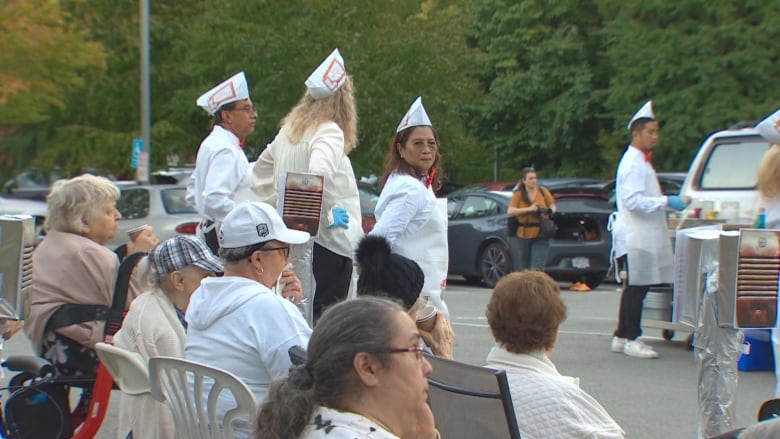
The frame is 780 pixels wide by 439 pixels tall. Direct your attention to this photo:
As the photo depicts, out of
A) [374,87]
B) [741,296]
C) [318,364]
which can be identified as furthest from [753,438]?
[374,87]

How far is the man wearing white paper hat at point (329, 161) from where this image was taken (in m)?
6.69

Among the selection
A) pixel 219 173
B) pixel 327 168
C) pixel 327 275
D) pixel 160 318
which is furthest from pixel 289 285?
pixel 219 173

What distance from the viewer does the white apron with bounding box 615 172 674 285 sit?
9.53 metres

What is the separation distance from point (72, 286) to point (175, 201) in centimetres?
1181

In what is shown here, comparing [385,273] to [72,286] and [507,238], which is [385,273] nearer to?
[72,286]

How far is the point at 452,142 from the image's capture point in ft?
86.8

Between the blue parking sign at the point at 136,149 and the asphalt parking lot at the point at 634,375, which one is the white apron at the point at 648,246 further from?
the blue parking sign at the point at 136,149

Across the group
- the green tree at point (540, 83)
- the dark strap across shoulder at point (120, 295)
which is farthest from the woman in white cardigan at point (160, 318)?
the green tree at point (540, 83)

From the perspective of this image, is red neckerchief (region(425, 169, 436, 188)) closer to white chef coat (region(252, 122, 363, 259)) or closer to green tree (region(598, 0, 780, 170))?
white chef coat (region(252, 122, 363, 259))

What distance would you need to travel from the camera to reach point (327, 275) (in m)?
6.94

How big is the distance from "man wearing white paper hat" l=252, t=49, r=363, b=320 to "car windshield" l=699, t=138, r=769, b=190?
16.0ft

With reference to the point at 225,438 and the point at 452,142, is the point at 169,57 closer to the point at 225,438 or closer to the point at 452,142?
the point at 452,142

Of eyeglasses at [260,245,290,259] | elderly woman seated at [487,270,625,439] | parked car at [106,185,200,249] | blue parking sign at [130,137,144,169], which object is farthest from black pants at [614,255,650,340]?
blue parking sign at [130,137,144,169]

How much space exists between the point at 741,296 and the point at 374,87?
19530mm
